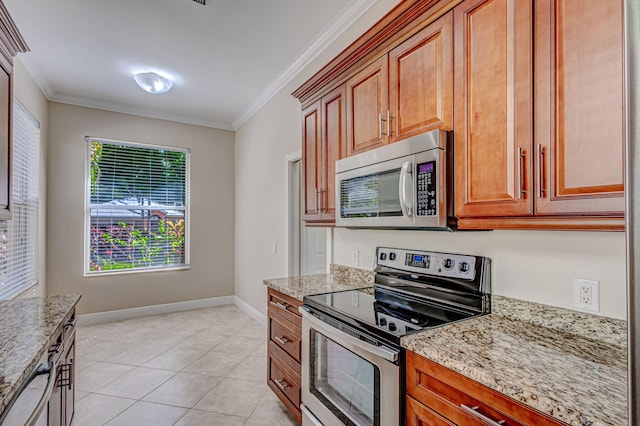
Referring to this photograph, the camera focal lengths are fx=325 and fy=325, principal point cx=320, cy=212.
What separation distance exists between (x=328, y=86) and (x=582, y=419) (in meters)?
2.16

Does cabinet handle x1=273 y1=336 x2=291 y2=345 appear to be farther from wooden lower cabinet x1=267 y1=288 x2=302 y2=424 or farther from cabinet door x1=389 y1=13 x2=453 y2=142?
cabinet door x1=389 y1=13 x2=453 y2=142

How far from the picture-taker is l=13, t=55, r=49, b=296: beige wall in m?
3.23

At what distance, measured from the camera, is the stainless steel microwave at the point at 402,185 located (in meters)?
1.44

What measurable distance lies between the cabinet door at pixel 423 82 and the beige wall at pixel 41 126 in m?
3.58

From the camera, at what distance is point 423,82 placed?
62.7 inches

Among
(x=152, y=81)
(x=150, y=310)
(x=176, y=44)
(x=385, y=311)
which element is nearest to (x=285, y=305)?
(x=385, y=311)

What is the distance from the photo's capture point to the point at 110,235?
14.5 ft

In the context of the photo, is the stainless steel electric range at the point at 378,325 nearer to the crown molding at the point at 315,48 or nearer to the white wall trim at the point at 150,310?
the crown molding at the point at 315,48

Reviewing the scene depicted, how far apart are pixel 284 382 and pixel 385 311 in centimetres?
103

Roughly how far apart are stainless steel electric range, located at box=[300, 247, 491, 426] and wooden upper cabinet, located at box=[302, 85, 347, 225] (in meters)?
0.60

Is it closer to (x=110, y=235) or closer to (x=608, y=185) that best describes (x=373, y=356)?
(x=608, y=185)

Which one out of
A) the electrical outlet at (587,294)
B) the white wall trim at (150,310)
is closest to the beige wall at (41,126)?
the white wall trim at (150,310)

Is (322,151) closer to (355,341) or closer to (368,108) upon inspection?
(368,108)

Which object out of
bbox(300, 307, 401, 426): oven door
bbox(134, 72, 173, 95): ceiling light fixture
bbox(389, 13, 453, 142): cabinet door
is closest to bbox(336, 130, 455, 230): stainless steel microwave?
bbox(389, 13, 453, 142): cabinet door
